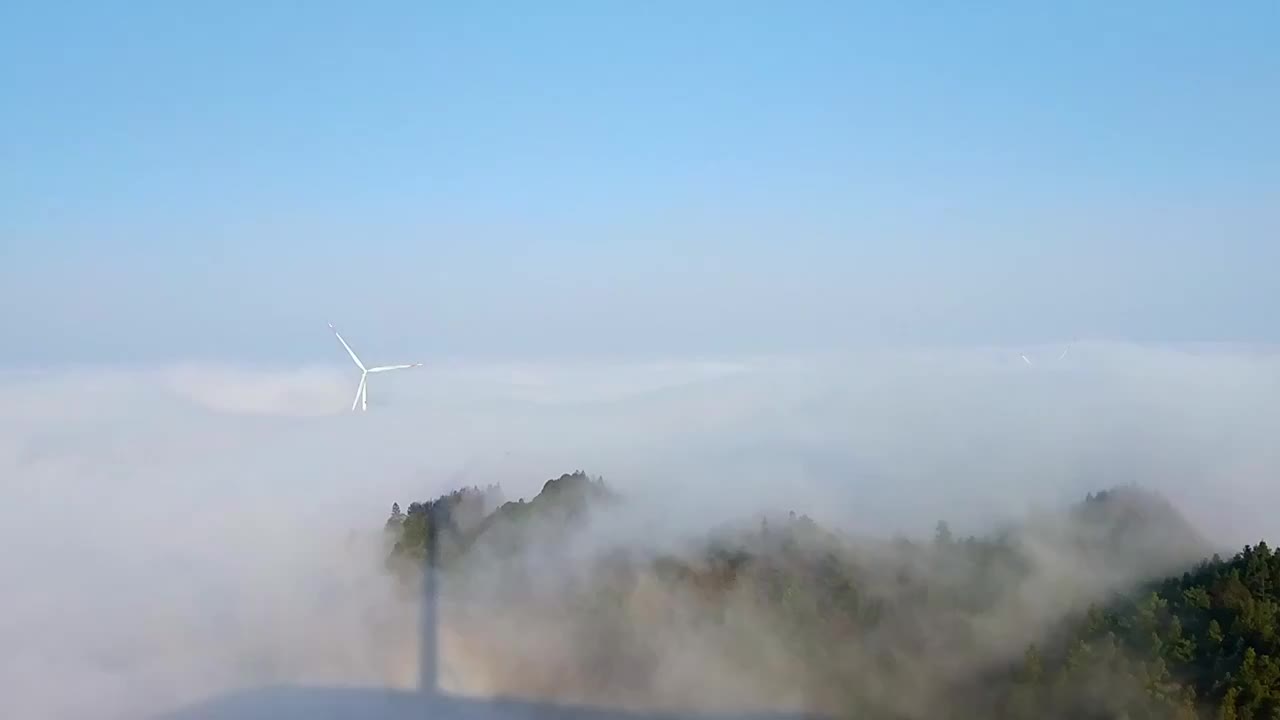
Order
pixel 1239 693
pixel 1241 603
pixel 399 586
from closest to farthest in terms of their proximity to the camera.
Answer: pixel 1239 693
pixel 1241 603
pixel 399 586

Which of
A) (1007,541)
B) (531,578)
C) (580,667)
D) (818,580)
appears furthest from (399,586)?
(1007,541)

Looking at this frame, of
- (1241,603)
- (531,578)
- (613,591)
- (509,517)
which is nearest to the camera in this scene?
(1241,603)

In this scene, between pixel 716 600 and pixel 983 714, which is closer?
pixel 983 714

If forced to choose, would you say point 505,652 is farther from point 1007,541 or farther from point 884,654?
point 1007,541

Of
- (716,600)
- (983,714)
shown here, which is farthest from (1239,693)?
(716,600)

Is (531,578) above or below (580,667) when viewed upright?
above

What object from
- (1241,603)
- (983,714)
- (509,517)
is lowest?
(983,714)
